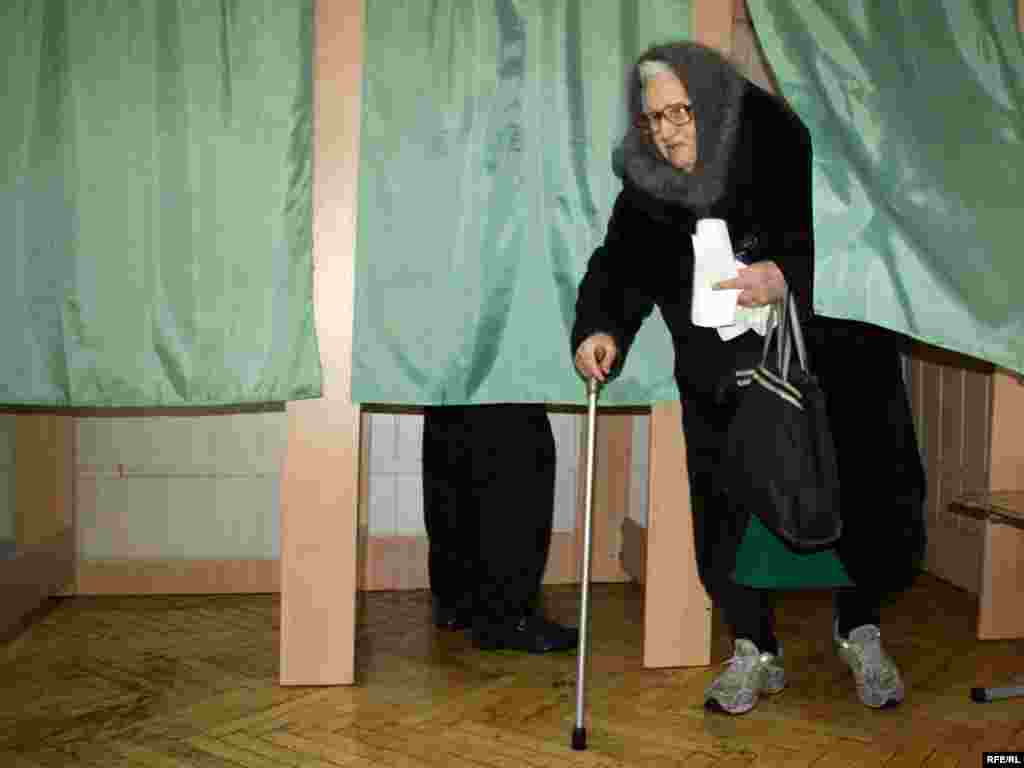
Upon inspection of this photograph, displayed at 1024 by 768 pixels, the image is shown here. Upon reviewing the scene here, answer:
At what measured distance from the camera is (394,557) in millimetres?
3689

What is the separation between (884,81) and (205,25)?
1524mm

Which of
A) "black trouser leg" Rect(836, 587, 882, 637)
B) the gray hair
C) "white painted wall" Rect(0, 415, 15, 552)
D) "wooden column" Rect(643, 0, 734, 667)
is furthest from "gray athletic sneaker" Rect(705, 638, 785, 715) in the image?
"white painted wall" Rect(0, 415, 15, 552)

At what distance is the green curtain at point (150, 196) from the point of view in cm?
245

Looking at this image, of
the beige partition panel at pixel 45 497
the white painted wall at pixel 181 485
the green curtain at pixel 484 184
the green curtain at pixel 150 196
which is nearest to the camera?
the green curtain at pixel 150 196

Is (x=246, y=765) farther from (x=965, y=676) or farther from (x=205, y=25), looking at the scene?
(x=965, y=676)

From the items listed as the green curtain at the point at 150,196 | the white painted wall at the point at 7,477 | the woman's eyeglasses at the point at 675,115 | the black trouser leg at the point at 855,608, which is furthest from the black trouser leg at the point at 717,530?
the white painted wall at the point at 7,477

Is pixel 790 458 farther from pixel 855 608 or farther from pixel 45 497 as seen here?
pixel 45 497

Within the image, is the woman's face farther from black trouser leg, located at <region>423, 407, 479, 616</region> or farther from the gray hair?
black trouser leg, located at <region>423, 407, 479, 616</region>

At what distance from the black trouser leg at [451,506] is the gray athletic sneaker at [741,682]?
810 millimetres

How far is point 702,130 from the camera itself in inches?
92.3

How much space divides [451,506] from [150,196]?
1.18m

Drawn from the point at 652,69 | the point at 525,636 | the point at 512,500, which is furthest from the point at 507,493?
the point at 652,69

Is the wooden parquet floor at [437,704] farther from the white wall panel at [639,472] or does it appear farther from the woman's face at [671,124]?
the woman's face at [671,124]

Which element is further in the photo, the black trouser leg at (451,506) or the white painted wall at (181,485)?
the white painted wall at (181,485)
